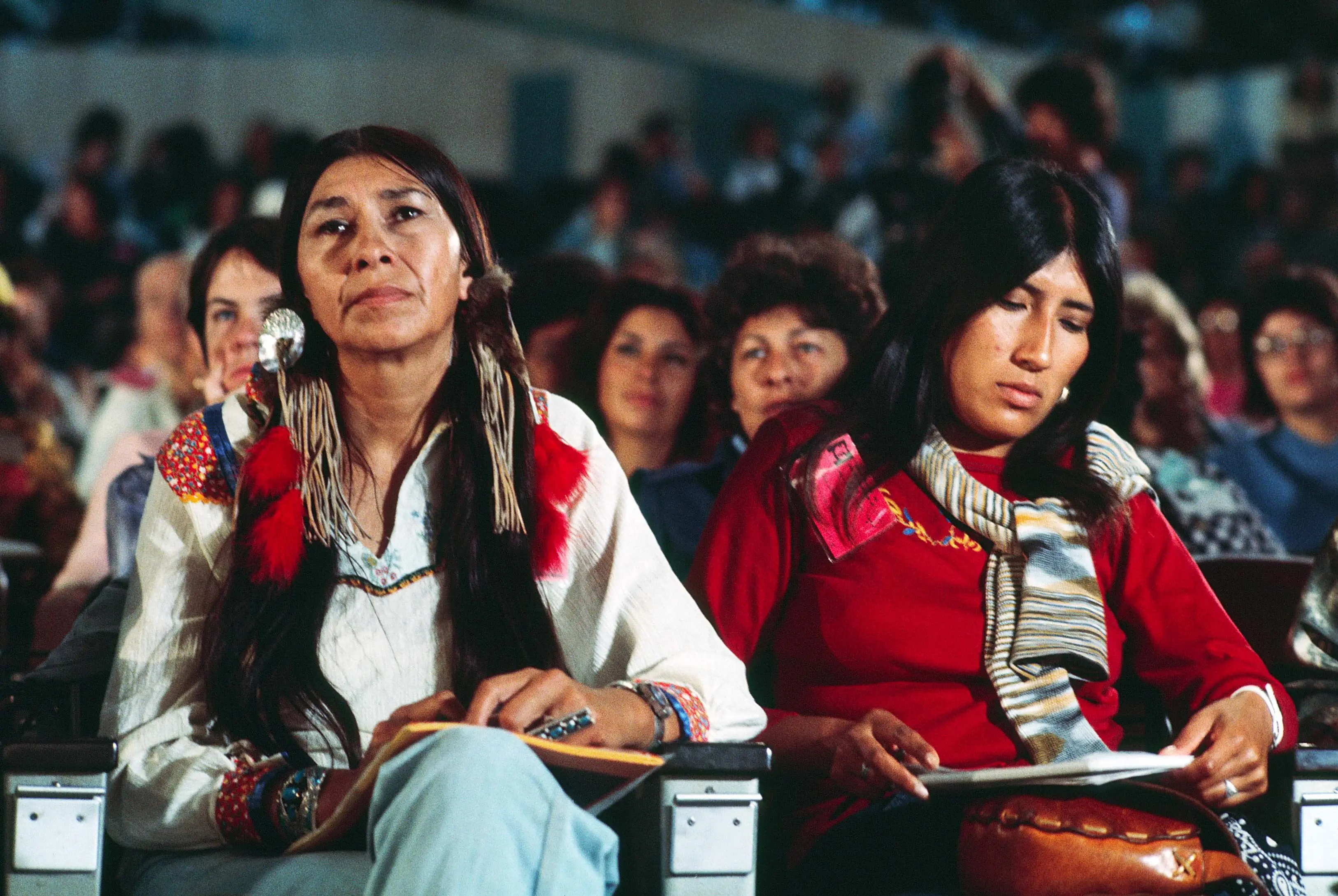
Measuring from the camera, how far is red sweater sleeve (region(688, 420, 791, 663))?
2.15m

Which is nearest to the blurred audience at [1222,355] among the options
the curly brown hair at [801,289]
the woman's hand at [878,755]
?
the curly brown hair at [801,289]

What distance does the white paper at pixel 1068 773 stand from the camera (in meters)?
1.75

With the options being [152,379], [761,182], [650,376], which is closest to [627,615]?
[650,376]

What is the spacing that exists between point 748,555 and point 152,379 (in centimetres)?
291

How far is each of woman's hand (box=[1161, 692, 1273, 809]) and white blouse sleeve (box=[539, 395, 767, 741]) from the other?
544mm

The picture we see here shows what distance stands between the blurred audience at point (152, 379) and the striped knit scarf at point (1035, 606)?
80.7 inches

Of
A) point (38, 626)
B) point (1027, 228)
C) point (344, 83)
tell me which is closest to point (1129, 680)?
point (1027, 228)

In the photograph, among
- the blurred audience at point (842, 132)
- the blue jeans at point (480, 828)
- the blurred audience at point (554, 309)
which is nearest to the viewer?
the blue jeans at point (480, 828)

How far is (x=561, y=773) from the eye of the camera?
166 cm

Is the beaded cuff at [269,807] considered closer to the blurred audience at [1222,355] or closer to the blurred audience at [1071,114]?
the blurred audience at [1071,114]

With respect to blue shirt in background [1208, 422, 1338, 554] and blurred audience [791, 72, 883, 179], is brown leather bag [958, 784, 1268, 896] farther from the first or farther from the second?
blurred audience [791, 72, 883, 179]

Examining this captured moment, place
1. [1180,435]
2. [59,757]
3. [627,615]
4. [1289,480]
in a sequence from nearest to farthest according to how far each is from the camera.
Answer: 1. [59,757]
2. [627,615]
3. [1180,435]
4. [1289,480]

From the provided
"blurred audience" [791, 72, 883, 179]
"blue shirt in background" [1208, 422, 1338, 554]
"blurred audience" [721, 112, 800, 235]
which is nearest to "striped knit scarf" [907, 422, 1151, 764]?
"blue shirt in background" [1208, 422, 1338, 554]

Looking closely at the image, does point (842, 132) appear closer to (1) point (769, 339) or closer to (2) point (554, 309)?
(2) point (554, 309)
